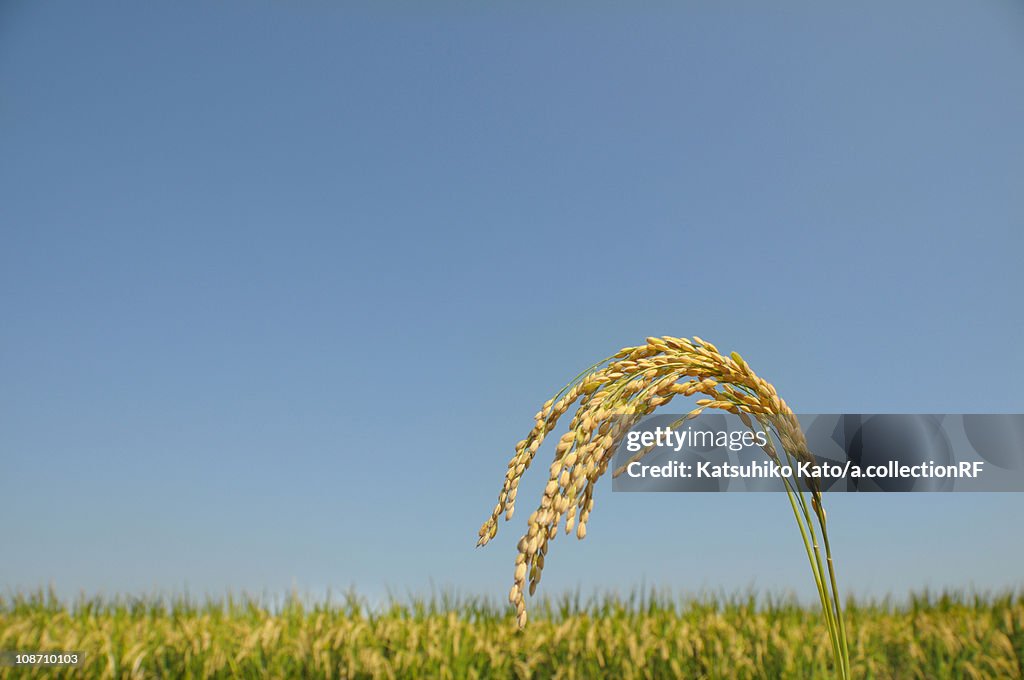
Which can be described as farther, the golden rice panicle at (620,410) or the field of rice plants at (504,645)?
the field of rice plants at (504,645)

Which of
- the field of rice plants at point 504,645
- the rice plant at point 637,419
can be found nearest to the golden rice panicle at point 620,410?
the rice plant at point 637,419

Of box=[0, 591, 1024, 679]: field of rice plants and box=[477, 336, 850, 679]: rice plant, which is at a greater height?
box=[477, 336, 850, 679]: rice plant

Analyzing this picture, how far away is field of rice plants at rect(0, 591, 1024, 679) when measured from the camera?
3.44 m

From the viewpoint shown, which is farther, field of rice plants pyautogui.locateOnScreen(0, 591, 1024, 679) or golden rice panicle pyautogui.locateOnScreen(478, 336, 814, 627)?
field of rice plants pyautogui.locateOnScreen(0, 591, 1024, 679)

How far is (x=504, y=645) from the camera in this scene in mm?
3637

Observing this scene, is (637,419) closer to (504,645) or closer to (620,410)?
(620,410)

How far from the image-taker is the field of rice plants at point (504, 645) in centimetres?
344

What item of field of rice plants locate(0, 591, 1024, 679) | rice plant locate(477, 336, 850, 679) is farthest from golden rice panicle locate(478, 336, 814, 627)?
field of rice plants locate(0, 591, 1024, 679)

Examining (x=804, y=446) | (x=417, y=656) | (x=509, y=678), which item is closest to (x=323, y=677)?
(x=417, y=656)

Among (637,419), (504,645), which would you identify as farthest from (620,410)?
(504,645)

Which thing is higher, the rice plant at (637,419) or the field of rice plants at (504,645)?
the rice plant at (637,419)

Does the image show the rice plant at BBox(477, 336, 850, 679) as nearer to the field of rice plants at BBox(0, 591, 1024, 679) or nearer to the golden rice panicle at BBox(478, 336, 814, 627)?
the golden rice panicle at BBox(478, 336, 814, 627)

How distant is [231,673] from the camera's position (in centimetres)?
344

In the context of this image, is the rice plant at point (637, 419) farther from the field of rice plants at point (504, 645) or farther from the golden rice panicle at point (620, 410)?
the field of rice plants at point (504, 645)
